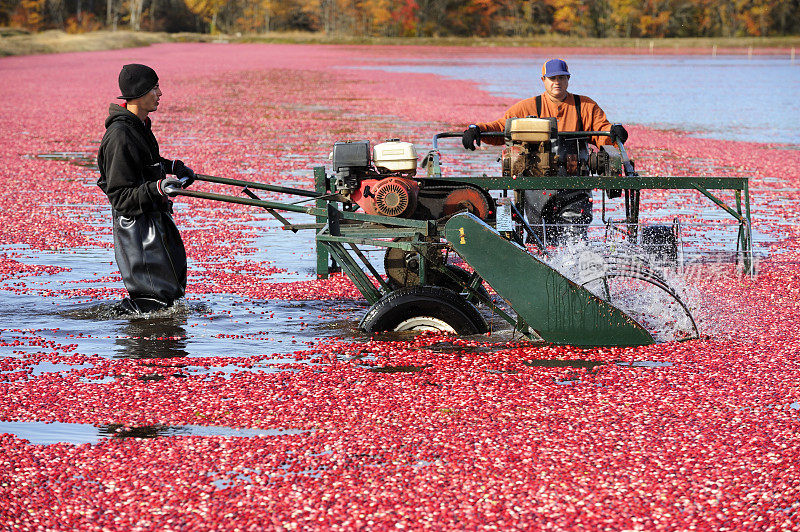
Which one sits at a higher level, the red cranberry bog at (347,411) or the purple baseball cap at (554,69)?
the purple baseball cap at (554,69)

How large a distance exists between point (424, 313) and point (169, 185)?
1.99 m

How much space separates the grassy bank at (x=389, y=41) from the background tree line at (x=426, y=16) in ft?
12.1

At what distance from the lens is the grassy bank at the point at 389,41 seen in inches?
3501

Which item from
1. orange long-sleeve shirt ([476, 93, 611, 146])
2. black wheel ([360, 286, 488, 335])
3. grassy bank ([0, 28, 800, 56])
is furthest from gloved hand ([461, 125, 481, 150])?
grassy bank ([0, 28, 800, 56])

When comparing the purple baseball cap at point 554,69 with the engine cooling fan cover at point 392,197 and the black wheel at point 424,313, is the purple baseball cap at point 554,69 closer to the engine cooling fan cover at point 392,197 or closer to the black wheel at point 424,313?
the engine cooling fan cover at point 392,197

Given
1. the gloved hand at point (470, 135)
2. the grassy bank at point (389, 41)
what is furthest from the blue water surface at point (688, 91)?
the grassy bank at point (389, 41)

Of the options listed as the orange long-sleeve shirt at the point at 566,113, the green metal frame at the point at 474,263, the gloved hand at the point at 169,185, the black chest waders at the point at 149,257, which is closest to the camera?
the green metal frame at the point at 474,263

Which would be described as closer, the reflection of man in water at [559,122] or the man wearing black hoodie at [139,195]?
the man wearing black hoodie at [139,195]

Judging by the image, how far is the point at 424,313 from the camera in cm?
758

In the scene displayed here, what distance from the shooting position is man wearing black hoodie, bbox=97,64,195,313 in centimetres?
796

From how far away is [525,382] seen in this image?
6.75 metres

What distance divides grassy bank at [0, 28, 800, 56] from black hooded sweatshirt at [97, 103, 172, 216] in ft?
256

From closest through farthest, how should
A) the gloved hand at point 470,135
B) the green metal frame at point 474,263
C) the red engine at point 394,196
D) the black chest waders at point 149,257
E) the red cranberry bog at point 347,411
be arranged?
the red cranberry bog at point 347,411 → the green metal frame at point 474,263 → the red engine at point 394,196 → the black chest waders at point 149,257 → the gloved hand at point 470,135

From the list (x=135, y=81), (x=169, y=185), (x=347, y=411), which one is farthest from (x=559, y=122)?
(x=347, y=411)
